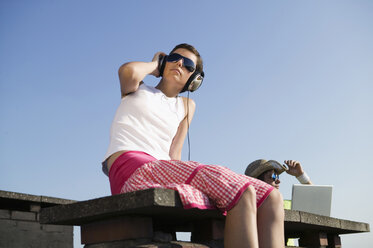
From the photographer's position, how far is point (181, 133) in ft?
11.9

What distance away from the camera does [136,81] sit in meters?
3.09

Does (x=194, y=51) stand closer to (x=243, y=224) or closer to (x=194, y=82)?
(x=194, y=82)

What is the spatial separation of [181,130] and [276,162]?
209 cm

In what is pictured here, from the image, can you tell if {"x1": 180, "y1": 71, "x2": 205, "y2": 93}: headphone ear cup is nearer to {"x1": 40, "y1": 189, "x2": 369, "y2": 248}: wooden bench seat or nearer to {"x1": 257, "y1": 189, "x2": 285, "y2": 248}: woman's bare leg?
{"x1": 40, "y1": 189, "x2": 369, "y2": 248}: wooden bench seat

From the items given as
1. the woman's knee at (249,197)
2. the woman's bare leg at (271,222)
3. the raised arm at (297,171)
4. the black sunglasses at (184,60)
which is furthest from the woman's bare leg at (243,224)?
the raised arm at (297,171)

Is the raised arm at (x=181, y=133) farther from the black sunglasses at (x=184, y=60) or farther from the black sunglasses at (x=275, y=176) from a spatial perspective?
the black sunglasses at (x=275, y=176)

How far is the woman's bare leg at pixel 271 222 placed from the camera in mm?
2428

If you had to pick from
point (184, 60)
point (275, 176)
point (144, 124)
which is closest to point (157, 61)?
point (184, 60)

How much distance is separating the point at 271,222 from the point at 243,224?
28cm

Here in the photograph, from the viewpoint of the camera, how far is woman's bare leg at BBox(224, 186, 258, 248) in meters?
2.21

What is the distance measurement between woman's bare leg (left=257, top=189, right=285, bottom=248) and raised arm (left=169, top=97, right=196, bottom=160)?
116 centimetres

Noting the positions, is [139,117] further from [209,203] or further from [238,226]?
[238,226]

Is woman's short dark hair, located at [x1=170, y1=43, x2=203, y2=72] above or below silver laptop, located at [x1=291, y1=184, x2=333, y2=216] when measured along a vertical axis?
above

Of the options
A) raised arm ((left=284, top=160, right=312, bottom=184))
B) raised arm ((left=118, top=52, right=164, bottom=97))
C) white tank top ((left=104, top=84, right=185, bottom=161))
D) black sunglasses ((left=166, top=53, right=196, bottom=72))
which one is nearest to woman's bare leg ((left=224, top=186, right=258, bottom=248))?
white tank top ((left=104, top=84, right=185, bottom=161))
